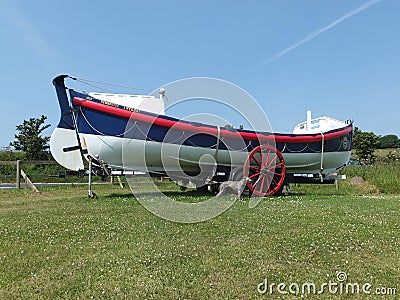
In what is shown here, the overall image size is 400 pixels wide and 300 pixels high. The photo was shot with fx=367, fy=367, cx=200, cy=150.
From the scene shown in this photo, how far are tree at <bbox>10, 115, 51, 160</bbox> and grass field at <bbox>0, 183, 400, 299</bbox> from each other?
801 inches

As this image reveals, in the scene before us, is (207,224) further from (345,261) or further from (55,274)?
(55,274)

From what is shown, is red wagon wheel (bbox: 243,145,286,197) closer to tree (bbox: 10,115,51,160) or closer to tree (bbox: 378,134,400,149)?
tree (bbox: 10,115,51,160)

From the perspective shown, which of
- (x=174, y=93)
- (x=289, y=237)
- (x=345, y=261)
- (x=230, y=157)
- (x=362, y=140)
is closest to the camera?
(x=345, y=261)

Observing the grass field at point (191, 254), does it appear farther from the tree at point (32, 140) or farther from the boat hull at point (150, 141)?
the tree at point (32, 140)

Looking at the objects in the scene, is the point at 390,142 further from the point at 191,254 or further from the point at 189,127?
the point at 191,254

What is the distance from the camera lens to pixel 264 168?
11.3 meters

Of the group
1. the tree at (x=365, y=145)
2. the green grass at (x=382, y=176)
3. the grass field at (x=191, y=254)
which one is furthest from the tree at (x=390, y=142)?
the grass field at (x=191, y=254)

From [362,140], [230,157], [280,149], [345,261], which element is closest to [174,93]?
[230,157]

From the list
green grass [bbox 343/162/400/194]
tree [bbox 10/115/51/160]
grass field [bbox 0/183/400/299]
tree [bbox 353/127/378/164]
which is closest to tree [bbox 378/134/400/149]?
tree [bbox 353/127/378/164]

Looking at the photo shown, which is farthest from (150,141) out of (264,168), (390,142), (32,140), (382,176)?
(390,142)

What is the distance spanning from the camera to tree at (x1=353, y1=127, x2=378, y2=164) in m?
40.3

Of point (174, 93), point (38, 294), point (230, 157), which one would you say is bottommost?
point (38, 294)

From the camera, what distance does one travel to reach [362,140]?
4047cm

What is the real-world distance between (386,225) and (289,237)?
2105mm
